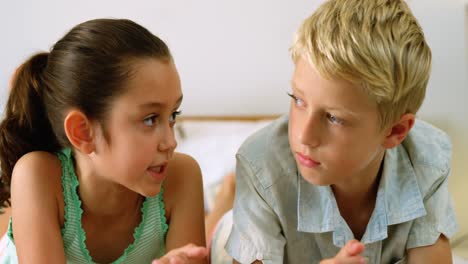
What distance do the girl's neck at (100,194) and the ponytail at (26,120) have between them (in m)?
0.08

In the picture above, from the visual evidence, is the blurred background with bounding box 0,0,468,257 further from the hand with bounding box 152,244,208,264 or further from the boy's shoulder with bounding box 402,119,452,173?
the hand with bounding box 152,244,208,264

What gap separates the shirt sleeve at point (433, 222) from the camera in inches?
42.6

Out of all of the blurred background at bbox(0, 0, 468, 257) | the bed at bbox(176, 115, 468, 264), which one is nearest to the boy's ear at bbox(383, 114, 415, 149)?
the bed at bbox(176, 115, 468, 264)

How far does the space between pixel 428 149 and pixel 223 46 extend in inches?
37.9

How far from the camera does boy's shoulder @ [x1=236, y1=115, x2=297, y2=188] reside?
1.06 m

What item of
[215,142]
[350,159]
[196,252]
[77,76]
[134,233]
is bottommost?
[215,142]

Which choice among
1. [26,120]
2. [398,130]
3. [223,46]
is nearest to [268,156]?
[398,130]

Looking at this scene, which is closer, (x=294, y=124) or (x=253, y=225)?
(x=294, y=124)

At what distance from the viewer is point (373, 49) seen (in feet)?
2.87

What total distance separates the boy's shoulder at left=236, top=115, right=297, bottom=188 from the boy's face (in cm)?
11

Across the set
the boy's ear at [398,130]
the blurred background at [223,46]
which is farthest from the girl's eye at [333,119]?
the blurred background at [223,46]

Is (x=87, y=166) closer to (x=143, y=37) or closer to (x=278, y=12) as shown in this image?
(x=143, y=37)

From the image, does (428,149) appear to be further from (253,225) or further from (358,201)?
(253,225)

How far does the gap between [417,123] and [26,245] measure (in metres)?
0.73
